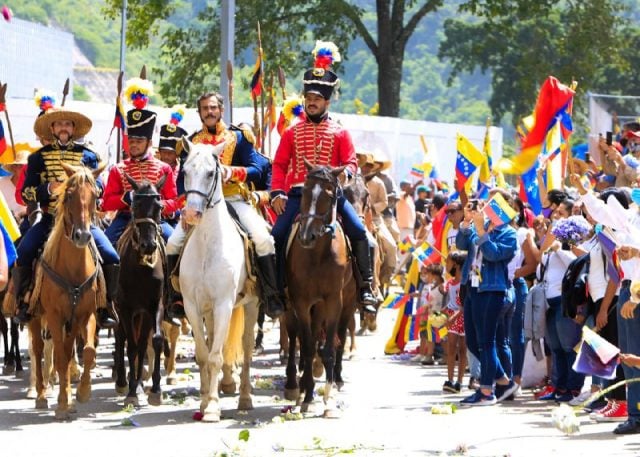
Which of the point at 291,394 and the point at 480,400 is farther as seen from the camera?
the point at 291,394

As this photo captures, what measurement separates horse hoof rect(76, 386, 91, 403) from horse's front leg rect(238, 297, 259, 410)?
56.9 inches

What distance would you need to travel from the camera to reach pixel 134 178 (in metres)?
16.0

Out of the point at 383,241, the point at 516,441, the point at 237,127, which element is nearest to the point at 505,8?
the point at 383,241

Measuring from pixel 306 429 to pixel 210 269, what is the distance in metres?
1.94

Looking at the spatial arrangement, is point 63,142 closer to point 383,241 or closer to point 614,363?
point 614,363

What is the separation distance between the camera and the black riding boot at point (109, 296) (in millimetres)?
14781

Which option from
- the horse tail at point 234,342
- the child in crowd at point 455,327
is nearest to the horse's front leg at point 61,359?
the horse tail at point 234,342

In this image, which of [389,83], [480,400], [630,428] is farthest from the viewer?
[389,83]

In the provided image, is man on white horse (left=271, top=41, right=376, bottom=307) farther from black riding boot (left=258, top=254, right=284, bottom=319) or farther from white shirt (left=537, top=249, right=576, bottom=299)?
white shirt (left=537, top=249, right=576, bottom=299)

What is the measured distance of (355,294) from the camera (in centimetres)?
1561

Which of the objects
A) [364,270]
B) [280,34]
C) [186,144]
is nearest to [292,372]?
[364,270]

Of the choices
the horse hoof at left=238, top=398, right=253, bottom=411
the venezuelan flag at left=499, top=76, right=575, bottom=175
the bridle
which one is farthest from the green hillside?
the bridle

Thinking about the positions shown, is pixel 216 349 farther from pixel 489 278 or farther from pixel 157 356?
pixel 489 278

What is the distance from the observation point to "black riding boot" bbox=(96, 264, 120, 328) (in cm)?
1478
